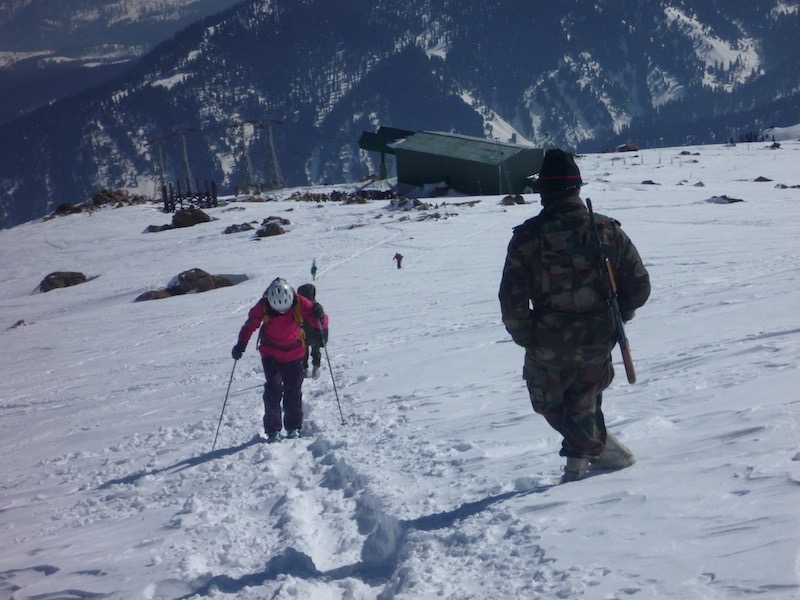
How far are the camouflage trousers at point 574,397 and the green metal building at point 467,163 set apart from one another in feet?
121

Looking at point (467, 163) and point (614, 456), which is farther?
point (467, 163)

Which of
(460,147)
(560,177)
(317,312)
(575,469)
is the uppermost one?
(460,147)

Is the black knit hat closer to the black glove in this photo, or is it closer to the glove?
the black glove

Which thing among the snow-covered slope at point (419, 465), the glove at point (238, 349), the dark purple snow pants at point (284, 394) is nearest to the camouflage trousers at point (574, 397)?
the snow-covered slope at point (419, 465)

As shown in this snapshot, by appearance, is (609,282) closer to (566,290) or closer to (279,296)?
(566,290)

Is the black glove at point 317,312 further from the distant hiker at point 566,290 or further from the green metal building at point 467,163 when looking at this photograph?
the green metal building at point 467,163

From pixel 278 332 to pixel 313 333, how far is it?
1.59 m

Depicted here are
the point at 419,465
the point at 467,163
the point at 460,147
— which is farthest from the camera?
the point at 460,147

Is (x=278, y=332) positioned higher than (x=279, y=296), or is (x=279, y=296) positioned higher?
(x=279, y=296)

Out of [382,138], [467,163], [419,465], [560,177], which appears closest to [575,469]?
[419,465]

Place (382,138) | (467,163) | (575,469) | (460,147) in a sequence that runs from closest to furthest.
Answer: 1. (575,469)
2. (467,163)
3. (460,147)
4. (382,138)

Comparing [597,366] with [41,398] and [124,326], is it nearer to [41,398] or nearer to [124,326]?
[41,398]

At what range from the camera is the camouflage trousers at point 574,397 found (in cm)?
457

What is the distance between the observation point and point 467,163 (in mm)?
43438
